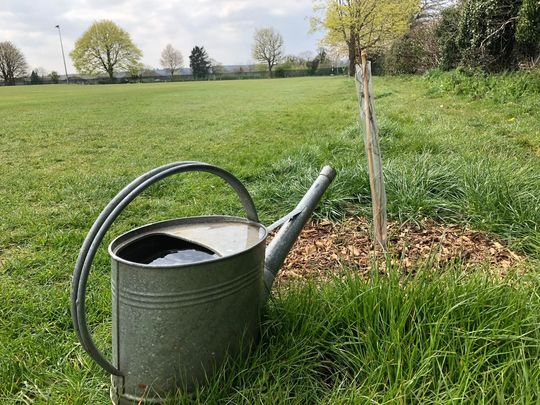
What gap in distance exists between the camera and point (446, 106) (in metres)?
9.48

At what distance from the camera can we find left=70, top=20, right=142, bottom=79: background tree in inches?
2736

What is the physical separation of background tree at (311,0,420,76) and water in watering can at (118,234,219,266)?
3088cm

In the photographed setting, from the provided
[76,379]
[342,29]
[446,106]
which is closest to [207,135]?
[446,106]

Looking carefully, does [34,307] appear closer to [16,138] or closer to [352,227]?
[352,227]

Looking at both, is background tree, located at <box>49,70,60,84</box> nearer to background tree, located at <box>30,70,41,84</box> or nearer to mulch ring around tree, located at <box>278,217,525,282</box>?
background tree, located at <box>30,70,41,84</box>

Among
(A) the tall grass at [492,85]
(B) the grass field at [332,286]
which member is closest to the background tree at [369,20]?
(A) the tall grass at [492,85]

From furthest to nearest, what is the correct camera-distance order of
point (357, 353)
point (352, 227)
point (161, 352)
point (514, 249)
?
point (352, 227)
point (514, 249)
point (357, 353)
point (161, 352)

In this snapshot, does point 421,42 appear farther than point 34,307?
Yes

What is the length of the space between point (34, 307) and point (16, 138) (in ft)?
24.1

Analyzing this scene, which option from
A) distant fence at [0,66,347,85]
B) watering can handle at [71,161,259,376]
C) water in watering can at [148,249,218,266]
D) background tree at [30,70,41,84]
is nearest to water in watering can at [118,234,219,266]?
water in watering can at [148,249,218,266]

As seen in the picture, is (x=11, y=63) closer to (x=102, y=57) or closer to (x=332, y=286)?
(x=102, y=57)

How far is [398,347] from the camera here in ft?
4.84

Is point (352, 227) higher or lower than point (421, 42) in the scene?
lower

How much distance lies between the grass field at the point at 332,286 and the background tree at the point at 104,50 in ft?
229
